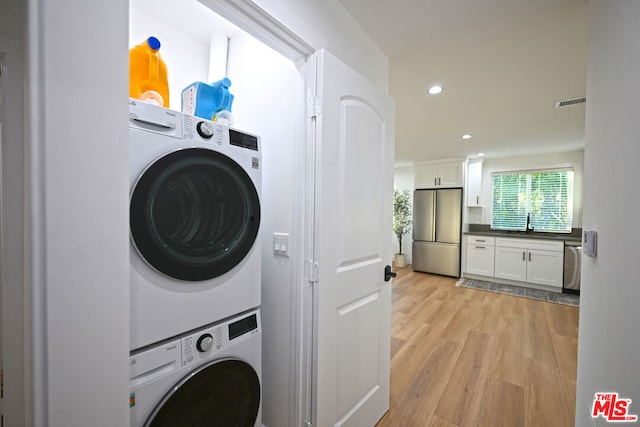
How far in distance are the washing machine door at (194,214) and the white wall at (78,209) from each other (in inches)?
5.9

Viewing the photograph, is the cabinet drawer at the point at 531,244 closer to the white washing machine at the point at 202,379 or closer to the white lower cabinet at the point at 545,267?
the white lower cabinet at the point at 545,267

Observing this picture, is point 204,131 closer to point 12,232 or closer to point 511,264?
point 12,232

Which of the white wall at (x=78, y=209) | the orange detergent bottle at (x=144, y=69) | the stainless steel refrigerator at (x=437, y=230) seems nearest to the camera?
the white wall at (x=78, y=209)

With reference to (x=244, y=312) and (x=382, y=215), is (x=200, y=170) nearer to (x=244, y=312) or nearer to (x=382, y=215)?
→ (x=244, y=312)

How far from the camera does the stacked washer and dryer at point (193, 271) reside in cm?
79

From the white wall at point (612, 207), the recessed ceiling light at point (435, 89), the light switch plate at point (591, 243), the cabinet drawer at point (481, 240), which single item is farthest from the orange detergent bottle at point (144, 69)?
the cabinet drawer at point (481, 240)

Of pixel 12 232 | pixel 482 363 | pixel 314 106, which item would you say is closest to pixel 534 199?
pixel 482 363

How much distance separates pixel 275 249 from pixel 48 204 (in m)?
0.89

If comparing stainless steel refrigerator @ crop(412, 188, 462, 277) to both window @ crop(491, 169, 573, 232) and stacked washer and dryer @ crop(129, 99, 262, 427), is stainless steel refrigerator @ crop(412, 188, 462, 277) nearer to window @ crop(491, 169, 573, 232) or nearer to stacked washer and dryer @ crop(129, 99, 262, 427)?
window @ crop(491, 169, 573, 232)

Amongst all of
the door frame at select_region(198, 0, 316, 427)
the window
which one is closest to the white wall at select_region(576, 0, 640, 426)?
the door frame at select_region(198, 0, 316, 427)

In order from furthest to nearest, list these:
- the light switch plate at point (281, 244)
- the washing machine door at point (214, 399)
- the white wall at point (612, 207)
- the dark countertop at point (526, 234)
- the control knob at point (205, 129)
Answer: the dark countertop at point (526, 234) → the light switch plate at point (281, 244) → the control knob at point (205, 129) → the washing machine door at point (214, 399) → the white wall at point (612, 207)

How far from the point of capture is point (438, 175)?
17.0 feet

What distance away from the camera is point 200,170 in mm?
924

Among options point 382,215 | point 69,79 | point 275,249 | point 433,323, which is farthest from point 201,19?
point 433,323
